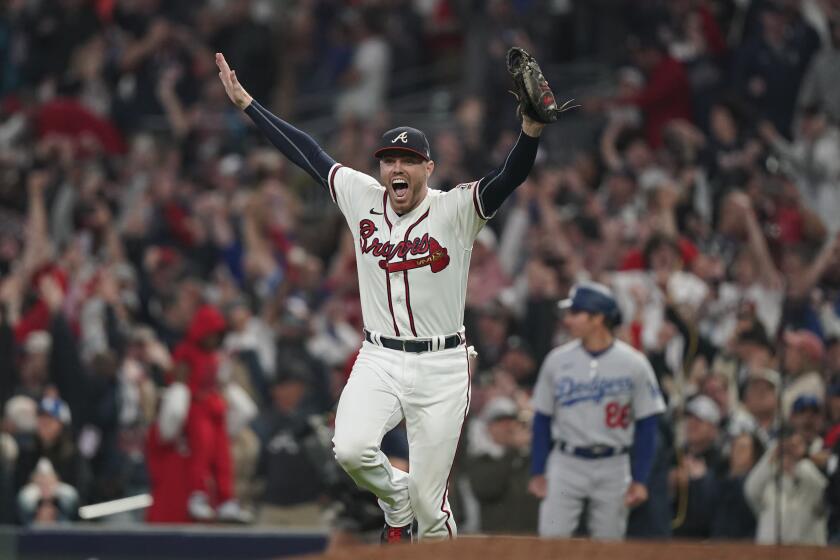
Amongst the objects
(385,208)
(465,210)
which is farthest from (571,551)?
(385,208)

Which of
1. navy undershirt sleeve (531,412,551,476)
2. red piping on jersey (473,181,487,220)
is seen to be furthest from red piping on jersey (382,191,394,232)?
navy undershirt sleeve (531,412,551,476)

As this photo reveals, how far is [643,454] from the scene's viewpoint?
34.2 ft

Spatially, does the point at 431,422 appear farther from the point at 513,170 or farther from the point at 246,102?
the point at 246,102

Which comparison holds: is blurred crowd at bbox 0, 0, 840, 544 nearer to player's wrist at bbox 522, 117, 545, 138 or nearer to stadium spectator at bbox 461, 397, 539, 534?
stadium spectator at bbox 461, 397, 539, 534

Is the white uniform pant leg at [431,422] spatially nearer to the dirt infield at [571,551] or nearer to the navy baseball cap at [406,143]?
the dirt infield at [571,551]

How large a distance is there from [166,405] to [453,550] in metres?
5.00

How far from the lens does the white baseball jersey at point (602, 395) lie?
1048 centimetres

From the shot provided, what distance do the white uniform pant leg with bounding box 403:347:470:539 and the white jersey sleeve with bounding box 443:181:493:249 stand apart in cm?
63

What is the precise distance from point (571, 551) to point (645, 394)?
95.2 inches

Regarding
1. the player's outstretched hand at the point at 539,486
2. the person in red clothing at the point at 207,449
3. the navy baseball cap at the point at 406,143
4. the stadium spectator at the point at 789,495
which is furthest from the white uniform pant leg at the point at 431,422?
the person in red clothing at the point at 207,449

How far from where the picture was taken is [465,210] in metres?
8.66

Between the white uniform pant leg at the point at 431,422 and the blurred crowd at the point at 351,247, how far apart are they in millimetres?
2089

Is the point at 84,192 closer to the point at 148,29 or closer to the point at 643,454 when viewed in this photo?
the point at 148,29

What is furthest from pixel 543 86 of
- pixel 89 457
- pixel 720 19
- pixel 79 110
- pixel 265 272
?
pixel 79 110
